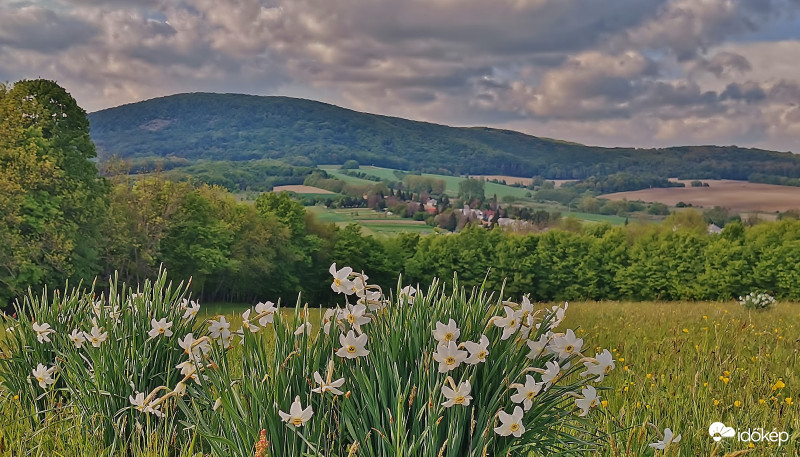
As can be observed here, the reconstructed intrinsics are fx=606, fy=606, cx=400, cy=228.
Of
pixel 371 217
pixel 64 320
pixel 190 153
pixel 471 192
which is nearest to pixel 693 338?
pixel 64 320

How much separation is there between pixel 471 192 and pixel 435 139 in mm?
52759

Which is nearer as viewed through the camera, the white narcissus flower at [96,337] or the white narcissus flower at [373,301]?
the white narcissus flower at [373,301]

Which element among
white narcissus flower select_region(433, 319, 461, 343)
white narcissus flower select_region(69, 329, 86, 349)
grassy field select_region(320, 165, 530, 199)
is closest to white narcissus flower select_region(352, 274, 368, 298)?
white narcissus flower select_region(433, 319, 461, 343)

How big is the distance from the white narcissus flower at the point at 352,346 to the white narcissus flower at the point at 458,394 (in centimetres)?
46

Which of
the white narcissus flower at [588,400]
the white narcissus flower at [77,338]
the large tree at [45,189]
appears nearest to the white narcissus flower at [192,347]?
the white narcissus flower at [77,338]

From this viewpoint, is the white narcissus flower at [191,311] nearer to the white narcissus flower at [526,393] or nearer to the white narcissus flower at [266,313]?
the white narcissus flower at [266,313]

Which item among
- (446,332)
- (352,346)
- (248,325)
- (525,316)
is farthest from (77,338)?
(525,316)

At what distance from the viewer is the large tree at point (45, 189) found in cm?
2277

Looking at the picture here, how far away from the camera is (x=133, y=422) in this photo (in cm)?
405

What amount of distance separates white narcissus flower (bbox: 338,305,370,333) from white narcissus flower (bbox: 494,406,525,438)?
31.5 inches

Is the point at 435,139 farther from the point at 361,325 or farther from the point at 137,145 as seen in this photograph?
the point at 361,325

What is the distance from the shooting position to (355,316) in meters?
3.02

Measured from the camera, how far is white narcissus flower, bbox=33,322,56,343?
14.6 feet
